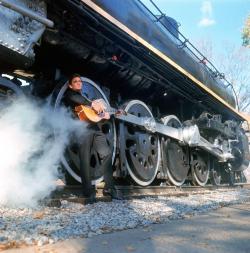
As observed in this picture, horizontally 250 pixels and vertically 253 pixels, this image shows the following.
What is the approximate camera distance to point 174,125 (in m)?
7.37

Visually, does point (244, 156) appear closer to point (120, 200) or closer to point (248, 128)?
point (248, 128)

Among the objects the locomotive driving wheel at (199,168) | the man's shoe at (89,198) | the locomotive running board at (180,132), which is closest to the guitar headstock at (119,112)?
the locomotive running board at (180,132)

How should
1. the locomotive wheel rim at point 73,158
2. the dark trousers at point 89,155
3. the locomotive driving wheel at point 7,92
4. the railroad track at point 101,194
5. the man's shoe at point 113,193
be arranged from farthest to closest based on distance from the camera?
the man's shoe at point 113,193 < the locomotive wheel rim at point 73,158 < the dark trousers at point 89,155 < the railroad track at point 101,194 < the locomotive driving wheel at point 7,92

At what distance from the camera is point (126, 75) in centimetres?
564

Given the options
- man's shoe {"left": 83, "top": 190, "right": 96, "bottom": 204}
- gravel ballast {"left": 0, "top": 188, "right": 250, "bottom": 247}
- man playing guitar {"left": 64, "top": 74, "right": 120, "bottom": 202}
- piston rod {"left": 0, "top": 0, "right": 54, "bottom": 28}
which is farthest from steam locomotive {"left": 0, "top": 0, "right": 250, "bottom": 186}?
gravel ballast {"left": 0, "top": 188, "right": 250, "bottom": 247}

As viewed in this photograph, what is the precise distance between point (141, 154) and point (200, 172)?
3046 mm

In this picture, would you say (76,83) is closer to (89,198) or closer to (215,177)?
(89,198)

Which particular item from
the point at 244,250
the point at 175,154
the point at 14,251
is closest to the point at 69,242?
the point at 14,251

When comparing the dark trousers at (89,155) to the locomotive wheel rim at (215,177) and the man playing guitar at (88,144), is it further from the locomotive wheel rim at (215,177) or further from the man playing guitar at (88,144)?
the locomotive wheel rim at (215,177)

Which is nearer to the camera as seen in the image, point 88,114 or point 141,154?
point 88,114

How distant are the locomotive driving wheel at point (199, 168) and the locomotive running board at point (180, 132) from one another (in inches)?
10.5

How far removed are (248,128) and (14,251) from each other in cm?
1141

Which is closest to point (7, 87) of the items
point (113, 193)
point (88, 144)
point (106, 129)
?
point (88, 144)

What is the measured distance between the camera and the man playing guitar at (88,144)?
4.29 metres
